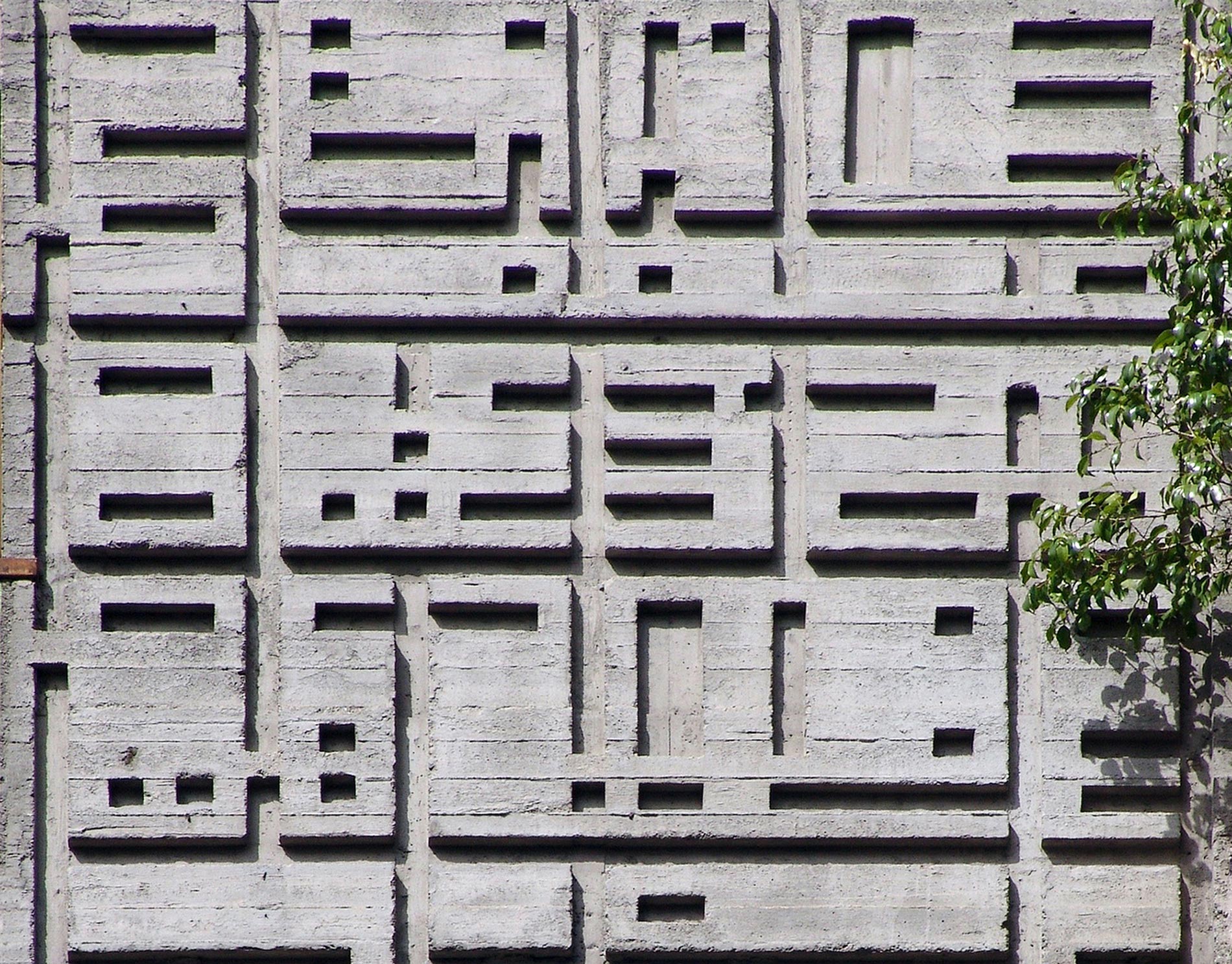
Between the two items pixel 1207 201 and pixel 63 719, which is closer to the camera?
pixel 1207 201

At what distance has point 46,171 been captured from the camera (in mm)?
6520

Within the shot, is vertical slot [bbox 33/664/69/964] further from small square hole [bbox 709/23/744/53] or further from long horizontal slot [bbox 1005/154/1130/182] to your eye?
long horizontal slot [bbox 1005/154/1130/182]

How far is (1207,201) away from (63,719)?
206 inches

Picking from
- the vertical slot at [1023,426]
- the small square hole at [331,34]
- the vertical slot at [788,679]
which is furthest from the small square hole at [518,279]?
the vertical slot at [1023,426]

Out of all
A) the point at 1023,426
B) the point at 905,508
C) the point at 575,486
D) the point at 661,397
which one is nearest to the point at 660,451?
the point at 661,397

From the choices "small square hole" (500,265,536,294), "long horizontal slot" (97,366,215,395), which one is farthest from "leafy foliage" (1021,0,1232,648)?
"long horizontal slot" (97,366,215,395)

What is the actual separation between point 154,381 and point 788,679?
125 inches

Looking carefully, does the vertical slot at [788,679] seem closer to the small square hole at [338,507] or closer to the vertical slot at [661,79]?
the small square hole at [338,507]

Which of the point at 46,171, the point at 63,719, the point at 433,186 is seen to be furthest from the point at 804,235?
the point at 63,719

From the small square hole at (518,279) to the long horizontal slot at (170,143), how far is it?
1.36 meters

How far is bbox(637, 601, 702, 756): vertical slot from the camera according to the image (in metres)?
6.38

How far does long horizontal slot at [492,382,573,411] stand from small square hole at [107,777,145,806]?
229 centimetres

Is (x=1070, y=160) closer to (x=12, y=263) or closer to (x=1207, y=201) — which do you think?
(x=1207, y=201)

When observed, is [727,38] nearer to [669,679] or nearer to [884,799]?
[669,679]
